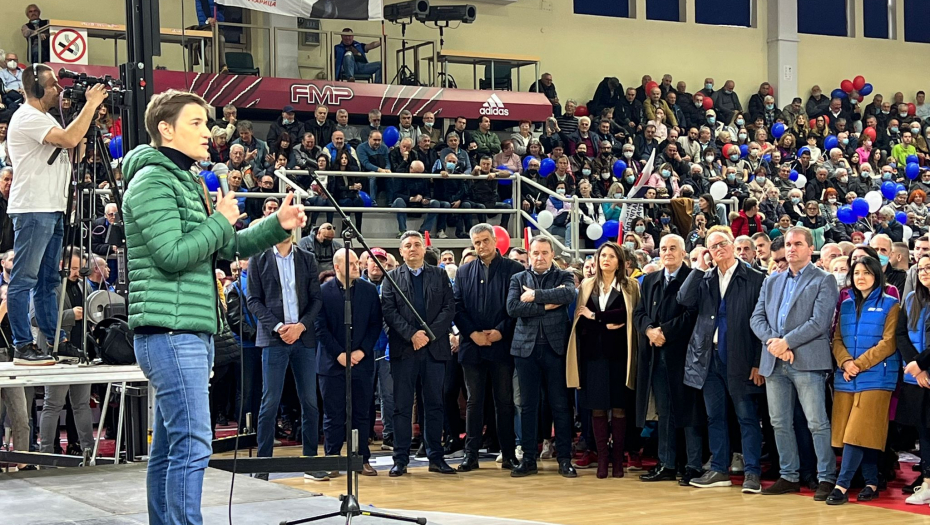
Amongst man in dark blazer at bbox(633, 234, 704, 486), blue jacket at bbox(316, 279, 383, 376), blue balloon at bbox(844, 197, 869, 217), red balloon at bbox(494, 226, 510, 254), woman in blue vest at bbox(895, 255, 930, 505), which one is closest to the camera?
woman in blue vest at bbox(895, 255, 930, 505)

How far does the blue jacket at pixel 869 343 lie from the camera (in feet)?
22.4

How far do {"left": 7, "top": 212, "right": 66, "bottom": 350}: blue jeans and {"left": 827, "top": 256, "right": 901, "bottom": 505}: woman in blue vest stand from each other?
4.50 m

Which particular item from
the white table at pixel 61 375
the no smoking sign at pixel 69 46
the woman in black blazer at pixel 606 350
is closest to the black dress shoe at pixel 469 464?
the woman in black blazer at pixel 606 350

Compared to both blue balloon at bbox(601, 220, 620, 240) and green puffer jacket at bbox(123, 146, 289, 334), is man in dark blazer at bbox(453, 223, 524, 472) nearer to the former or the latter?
green puffer jacket at bbox(123, 146, 289, 334)

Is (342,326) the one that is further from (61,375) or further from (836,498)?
(836,498)

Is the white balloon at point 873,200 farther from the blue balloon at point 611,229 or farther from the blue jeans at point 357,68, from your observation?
the blue jeans at point 357,68

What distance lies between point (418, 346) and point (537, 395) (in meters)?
0.93

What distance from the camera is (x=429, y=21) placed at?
1897cm

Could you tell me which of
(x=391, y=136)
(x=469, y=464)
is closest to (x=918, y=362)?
(x=469, y=464)

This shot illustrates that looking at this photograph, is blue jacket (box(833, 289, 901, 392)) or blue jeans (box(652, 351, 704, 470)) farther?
blue jeans (box(652, 351, 704, 470))

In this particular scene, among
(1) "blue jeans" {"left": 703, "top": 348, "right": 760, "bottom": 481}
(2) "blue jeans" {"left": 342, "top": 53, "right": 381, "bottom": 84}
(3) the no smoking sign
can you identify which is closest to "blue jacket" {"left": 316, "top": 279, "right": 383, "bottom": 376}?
(1) "blue jeans" {"left": 703, "top": 348, "right": 760, "bottom": 481}

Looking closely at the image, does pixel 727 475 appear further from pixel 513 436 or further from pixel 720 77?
pixel 720 77

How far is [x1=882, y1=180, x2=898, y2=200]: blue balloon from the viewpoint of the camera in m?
18.4

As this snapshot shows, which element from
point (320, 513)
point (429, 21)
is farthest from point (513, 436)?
point (429, 21)
